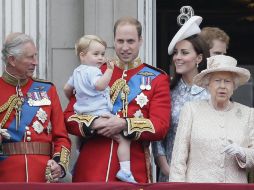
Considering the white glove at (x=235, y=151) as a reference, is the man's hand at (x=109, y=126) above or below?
above

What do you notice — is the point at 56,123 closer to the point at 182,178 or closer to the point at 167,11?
the point at 182,178

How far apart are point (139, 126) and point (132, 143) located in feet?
0.67

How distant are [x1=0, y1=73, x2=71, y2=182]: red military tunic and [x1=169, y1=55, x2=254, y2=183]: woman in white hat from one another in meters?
0.86

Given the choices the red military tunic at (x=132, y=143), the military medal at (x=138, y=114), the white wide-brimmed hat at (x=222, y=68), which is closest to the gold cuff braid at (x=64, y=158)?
the red military tunic at (x=132, y=143)

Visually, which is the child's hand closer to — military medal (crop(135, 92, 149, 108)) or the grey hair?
military medal (crop(135, 92, 149, 108))

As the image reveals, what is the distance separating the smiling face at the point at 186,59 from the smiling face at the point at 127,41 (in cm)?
35

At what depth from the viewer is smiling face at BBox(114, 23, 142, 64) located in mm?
9258

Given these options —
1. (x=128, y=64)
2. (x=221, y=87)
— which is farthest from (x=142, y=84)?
(x=221, y=87)

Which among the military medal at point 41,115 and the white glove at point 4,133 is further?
the military medal at point 41,115

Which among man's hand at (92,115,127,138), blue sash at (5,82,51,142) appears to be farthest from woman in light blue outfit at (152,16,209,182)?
blue sash at (5,82,51,142)

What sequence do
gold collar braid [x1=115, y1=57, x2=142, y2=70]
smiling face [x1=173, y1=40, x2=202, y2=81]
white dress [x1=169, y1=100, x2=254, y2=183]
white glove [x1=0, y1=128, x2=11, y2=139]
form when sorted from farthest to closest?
smiling face [x1=173, y1=40, x2=202, y2=81] → gold collar braid [x1=115, y1=57, x2=142, y2=70] → white glove [x1=0, y1=128, x2=11, y2=139] → white dress [x1=169, y1=100, x2=254, y2=183]

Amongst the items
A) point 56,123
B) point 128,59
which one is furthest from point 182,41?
point 56,123

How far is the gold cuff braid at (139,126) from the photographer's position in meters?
9.00

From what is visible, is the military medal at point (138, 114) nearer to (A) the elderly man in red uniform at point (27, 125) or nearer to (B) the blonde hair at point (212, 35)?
(A) the elderly man in red uniform at point (27, 125)
